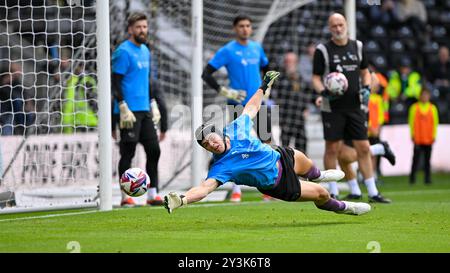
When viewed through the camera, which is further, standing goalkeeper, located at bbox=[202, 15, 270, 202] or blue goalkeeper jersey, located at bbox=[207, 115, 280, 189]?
standing goalkeeper, located at bbox=[202, 15, 270, 202]

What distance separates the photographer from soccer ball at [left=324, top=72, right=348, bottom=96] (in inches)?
478

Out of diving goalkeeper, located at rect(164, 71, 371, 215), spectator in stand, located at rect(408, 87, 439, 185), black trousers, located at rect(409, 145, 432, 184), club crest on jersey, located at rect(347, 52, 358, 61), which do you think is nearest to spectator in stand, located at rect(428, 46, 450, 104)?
spectator in stand, located at rect(408, 87, 439, 185)

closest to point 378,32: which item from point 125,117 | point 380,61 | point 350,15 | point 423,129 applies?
point 380,61

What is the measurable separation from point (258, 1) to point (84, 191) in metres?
5.94

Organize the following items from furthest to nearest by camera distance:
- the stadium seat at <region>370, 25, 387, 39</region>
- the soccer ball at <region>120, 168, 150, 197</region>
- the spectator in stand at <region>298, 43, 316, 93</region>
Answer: the stadium seat at <region>370, 25, 387, 39</region> < the spectator in stand at <region>298, 43, 316, 93</region> < the soccer ball at <region>120, 168, 150, 197</region>

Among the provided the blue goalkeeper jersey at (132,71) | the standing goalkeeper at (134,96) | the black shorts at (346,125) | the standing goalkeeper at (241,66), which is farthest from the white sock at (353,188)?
the blue goalkeeper jersey at (132,71)

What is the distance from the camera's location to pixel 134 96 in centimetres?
1234

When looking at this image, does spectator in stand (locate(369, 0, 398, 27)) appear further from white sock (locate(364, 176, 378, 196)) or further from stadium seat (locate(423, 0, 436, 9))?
white sock (locate(364, 176, 378, 196))

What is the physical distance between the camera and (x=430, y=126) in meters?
19.0

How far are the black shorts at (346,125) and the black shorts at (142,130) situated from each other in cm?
222

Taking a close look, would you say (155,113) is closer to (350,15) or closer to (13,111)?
(13,111)

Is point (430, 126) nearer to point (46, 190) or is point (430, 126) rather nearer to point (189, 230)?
point (46, 190)

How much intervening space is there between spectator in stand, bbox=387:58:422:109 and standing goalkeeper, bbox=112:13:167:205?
11.2 m
